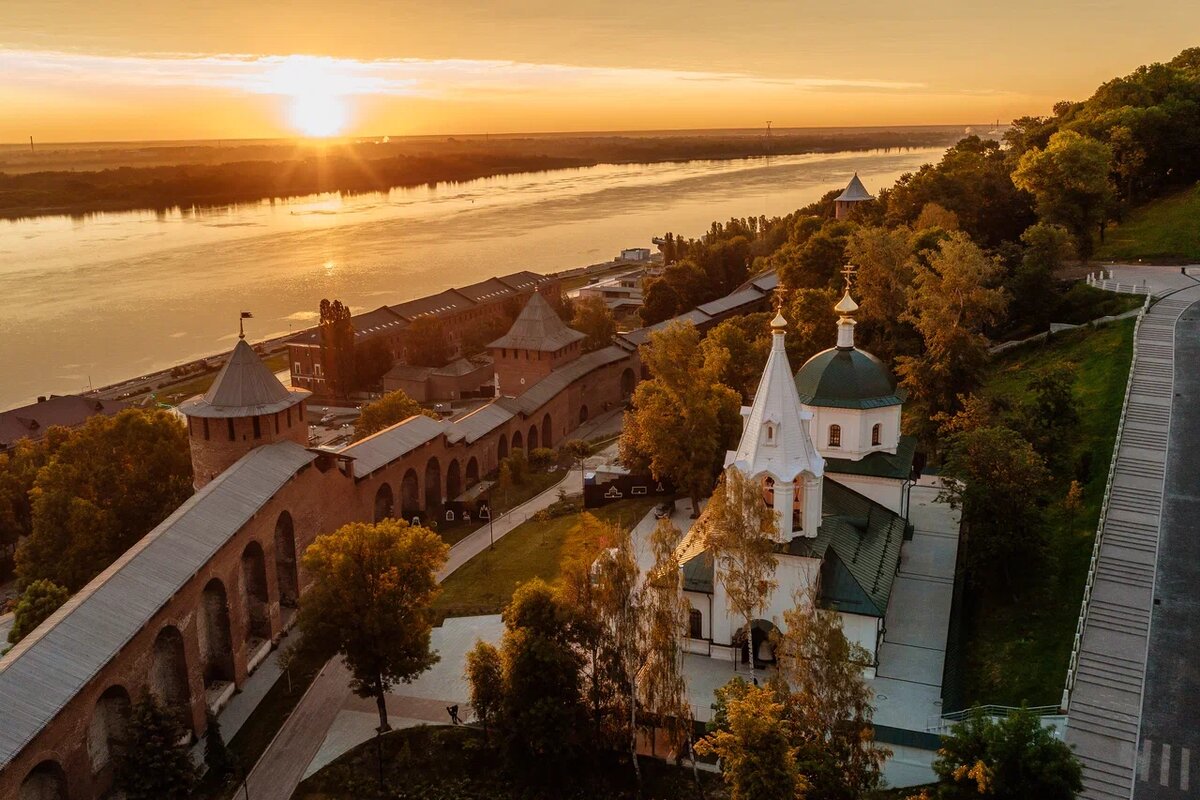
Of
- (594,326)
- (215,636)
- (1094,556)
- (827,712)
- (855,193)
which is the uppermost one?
(855,193)

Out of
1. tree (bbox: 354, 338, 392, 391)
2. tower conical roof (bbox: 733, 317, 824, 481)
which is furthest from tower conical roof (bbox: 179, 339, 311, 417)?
tree (bbox: 354, 338, 392, 391)

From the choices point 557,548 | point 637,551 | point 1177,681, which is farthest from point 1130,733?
point 557,548

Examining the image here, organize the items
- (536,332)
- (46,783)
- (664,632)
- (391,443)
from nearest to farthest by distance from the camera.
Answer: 1. (46,783)
2. (664,632)
3. (391,443)
4. (536,332)

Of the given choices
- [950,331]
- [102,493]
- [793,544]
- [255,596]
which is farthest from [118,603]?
[950,331]

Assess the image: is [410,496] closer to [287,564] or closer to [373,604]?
[287,564]

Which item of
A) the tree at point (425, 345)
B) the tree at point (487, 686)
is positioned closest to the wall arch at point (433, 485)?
the tree at point (487, 686)

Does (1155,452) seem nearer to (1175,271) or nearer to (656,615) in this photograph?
(656,615)

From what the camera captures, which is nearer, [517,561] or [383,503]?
[517,561]
